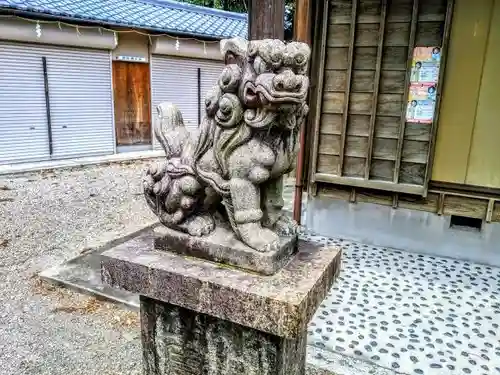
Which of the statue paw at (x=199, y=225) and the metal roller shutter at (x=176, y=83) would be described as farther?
the metal roller shutter at (x=176, y=83)

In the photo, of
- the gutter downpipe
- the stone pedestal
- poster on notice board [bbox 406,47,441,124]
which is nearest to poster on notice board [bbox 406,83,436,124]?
poster on notice board [bbox 406,47,441,124]

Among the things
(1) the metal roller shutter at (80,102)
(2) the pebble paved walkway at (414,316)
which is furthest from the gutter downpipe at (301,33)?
(1) the metal roller shutter at (80,102)

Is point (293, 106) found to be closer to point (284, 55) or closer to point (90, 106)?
point (284, 55)

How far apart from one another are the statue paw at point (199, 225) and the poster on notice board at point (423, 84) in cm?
343

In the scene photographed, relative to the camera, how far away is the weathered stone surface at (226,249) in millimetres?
1827

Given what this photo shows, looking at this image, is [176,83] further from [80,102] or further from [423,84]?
[423,84]

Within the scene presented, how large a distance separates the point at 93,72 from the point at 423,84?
30.2 feet

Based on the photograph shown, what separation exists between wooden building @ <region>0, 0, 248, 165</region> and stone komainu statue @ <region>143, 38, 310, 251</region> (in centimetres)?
915

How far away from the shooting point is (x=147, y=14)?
1281cm

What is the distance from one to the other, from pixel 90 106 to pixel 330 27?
832 cm

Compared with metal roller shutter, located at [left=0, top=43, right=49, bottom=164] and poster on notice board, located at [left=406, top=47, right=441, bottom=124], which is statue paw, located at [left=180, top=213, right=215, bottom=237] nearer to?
poster on notice board, located at [left=406, top=47, right=441, bottom=124]

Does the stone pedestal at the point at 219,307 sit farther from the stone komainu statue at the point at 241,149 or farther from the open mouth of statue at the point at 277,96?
the open mouth of statue at the point at 277,96

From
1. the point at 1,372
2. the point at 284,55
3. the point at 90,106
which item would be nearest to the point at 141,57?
the point at 90,106

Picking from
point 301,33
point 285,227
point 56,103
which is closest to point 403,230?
point 301,33
